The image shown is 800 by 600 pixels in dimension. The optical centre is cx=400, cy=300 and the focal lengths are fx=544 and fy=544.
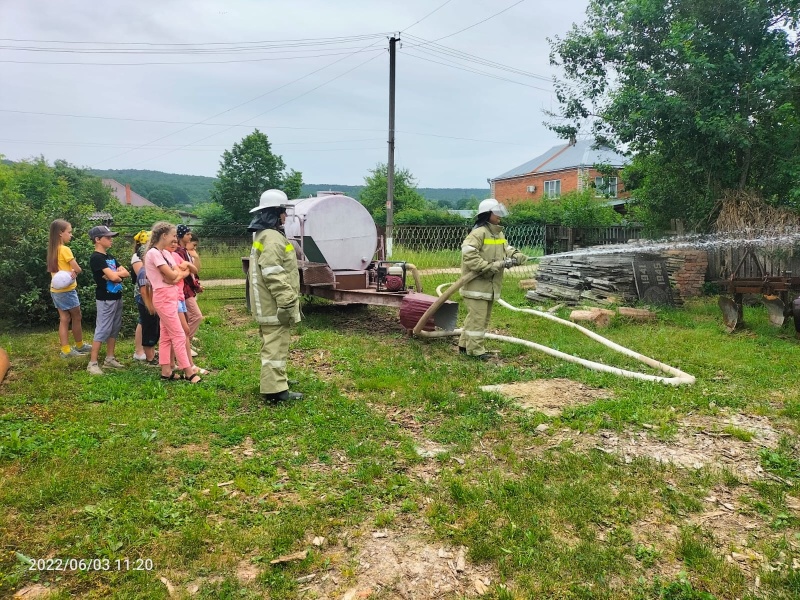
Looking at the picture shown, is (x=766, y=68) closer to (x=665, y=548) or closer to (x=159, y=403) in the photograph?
(x=665, y=548)

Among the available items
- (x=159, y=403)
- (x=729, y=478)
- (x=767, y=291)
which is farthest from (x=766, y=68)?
(x=159, y=403)

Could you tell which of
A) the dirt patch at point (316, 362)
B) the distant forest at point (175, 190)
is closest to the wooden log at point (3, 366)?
the dirt patch at point (316, 362)

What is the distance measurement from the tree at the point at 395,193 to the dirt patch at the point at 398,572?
37.8m

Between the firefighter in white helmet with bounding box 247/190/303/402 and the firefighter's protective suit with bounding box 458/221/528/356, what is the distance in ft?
8.79

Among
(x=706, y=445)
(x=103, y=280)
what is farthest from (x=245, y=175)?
(x=706, y=445)

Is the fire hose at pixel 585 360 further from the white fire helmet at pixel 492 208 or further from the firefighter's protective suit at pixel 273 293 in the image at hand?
the firefighter's protective suit at pixel 273 293

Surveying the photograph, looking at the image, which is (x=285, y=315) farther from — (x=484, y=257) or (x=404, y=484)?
(x=484, y=257)

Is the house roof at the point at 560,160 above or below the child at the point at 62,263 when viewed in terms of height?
above

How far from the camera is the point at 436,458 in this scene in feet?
14.1

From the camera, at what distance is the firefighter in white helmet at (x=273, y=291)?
5.43 m

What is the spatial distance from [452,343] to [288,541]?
210 inches

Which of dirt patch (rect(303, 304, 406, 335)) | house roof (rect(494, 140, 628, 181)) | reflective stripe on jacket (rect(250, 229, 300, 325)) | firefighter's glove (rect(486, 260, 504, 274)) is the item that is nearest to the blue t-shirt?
reflective stripe on jacket (rect(250, 229, 300, 325))

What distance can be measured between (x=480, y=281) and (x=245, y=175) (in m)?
41.7

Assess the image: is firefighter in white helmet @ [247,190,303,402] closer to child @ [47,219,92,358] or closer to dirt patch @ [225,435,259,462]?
dirt patch @ [225,435,259,462]
